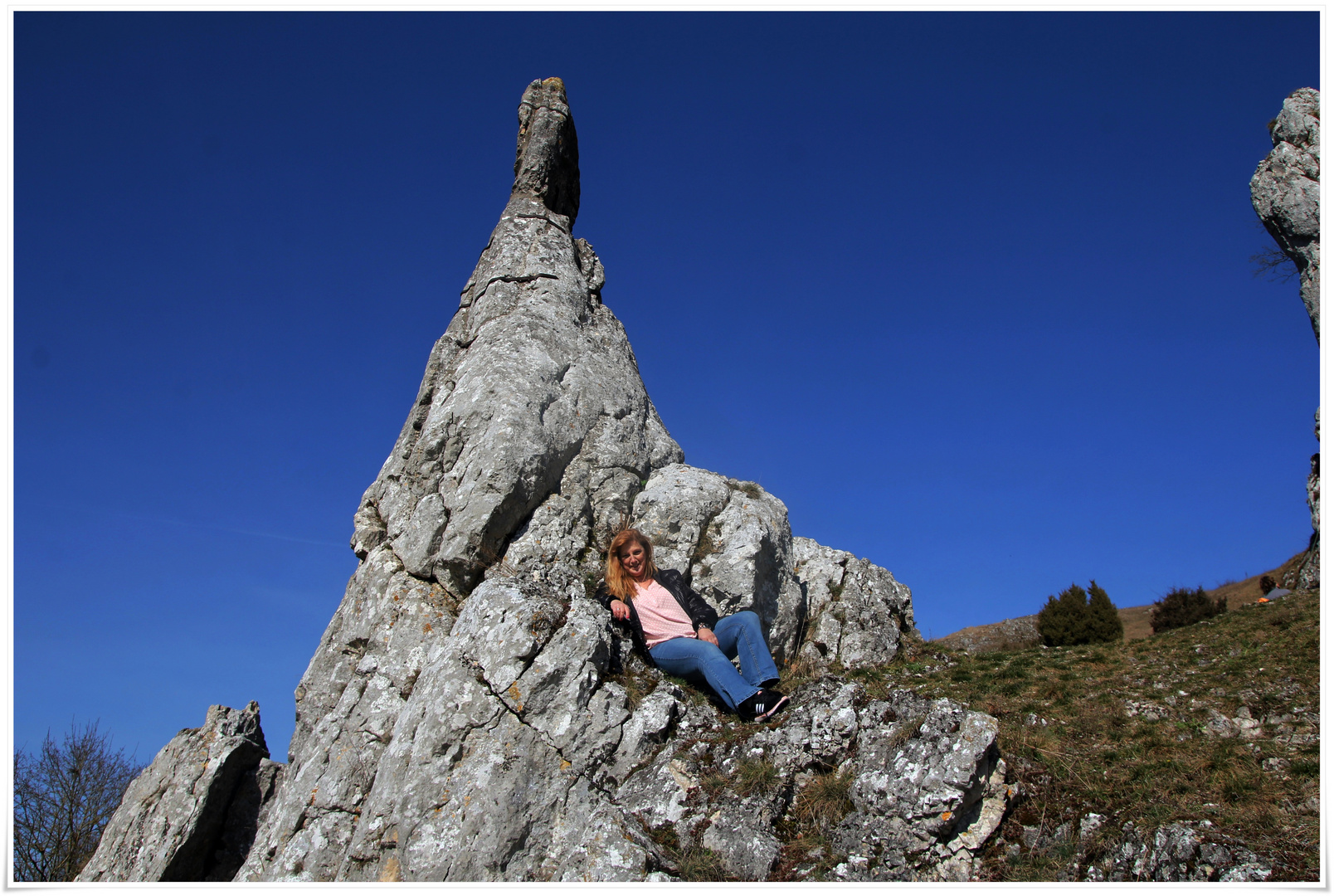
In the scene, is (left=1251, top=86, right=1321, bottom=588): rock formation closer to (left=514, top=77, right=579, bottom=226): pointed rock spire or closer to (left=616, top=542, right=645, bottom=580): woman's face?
(left=514, top=77, right=579, bottom=226): pointed rock spire

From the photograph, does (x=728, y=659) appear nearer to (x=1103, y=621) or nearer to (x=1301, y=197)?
(x=1103, y=621)

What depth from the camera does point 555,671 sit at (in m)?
9.61

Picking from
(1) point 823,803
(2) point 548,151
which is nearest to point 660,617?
(1) point 823,803

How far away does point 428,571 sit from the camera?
1267 cm

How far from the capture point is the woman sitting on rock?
388 inches

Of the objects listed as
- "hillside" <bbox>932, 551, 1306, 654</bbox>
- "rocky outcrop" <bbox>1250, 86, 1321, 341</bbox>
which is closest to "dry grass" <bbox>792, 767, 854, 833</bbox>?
"hillside" <bbox>932, 551, 1306, 654</bbox>

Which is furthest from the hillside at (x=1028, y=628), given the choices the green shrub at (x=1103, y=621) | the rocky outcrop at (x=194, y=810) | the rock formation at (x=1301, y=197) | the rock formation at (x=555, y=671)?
the rocky outcrop at (x=194, y=810)

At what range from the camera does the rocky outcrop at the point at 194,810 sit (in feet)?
38.5

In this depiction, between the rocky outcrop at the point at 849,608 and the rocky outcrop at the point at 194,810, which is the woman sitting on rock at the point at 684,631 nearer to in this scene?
the rocky outcrop at the point at 849,608

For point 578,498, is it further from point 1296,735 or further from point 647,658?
point 1296,735

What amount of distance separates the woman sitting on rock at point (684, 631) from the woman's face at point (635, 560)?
0.5 inches

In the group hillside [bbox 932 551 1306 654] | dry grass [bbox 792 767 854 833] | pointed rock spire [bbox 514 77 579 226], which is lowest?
dry grass [bbox 792 767 854 833]

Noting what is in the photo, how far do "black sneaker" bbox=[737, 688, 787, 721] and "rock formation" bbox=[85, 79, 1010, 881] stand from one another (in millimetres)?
259
